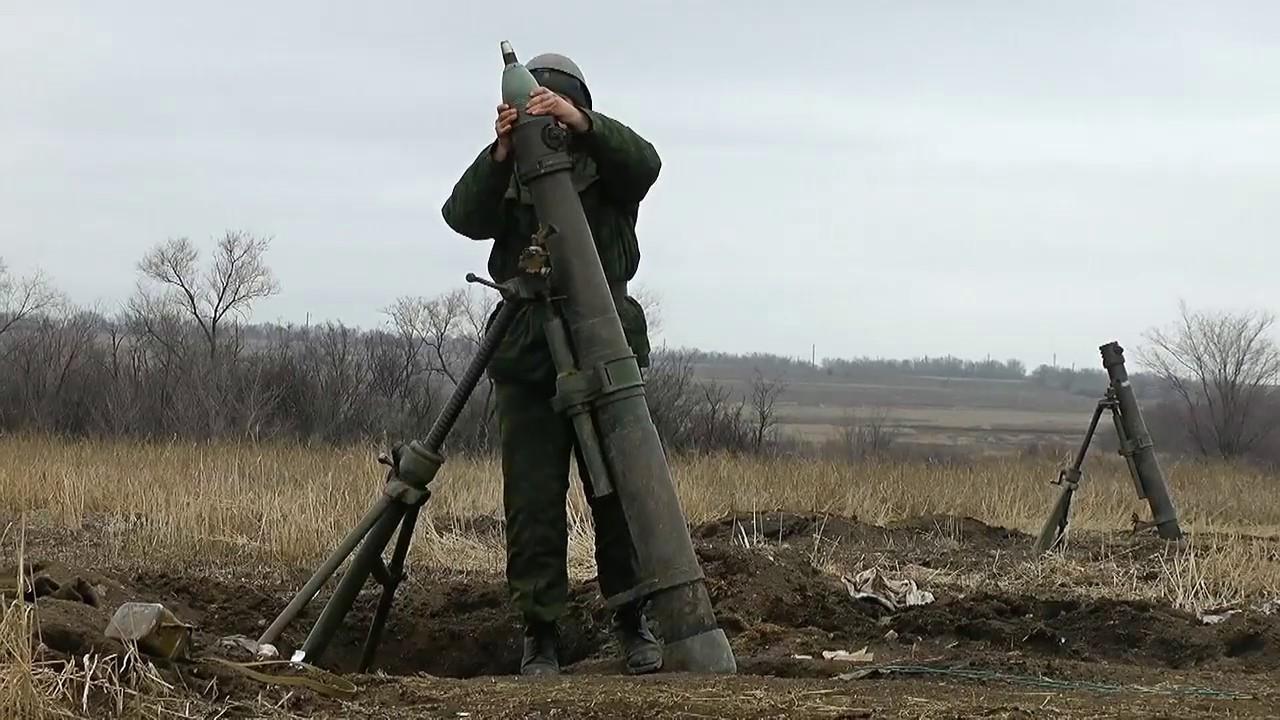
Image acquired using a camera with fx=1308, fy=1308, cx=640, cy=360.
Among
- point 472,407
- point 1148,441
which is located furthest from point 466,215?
point 472,407

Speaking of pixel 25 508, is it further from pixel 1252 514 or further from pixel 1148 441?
pixel 1252 514

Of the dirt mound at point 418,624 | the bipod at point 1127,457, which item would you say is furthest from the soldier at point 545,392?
the bipod at point 1127,457

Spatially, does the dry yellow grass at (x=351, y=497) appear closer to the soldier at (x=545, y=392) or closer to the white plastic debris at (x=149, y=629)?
the soldier at (x=545, y=392)

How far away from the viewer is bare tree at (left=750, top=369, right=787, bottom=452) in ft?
82.9

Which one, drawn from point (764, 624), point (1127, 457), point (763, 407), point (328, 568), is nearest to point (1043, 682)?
point (764, 624)

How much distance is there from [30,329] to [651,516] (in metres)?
27.6

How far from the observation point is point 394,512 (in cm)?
427

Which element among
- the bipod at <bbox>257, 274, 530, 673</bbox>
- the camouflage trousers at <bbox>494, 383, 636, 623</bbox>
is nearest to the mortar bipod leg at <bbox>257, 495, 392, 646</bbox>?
the bipod at <bbox>257, 274, 530, 673</bbox>

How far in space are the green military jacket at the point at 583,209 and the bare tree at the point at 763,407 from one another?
20.1m

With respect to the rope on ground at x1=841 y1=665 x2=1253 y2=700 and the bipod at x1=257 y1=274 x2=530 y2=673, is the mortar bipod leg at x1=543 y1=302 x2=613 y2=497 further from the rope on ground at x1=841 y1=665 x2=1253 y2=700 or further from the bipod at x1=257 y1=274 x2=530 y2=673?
the rope on ground at x1=841 y1=665 x2=1253 y2=700

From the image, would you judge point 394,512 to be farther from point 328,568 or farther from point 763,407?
point 763,407

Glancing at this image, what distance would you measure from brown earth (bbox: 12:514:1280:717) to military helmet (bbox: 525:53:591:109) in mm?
1918

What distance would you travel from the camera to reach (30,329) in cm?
2816

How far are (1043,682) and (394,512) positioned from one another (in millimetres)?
2064
